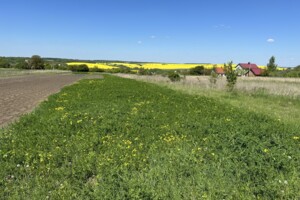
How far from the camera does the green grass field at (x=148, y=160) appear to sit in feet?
12.5

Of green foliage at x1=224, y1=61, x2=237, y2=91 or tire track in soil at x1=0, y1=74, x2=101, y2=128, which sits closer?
tire track in soil at x1=0, y1=74, x2=101, y2=128

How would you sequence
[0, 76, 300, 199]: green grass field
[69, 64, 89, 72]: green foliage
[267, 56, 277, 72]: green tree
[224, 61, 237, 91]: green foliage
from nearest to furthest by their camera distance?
[0, 76, 300, 199]: green grass field, [224, 61, 237, 91]: green foliage, [267, 56, 277, 72]: green tree, [69, 64, 89, 72]: green foliage

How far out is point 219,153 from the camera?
17.0 ft

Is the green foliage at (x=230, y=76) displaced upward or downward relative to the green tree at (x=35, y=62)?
downward

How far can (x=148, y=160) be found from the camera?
16.2 ft

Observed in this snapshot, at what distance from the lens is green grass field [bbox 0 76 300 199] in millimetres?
3807

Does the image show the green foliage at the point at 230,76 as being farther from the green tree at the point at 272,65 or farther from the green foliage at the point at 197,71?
the green tree at the point at 272,65

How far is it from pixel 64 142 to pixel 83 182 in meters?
2.01

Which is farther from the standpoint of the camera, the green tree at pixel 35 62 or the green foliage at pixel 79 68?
the green tree at pixel 35 62

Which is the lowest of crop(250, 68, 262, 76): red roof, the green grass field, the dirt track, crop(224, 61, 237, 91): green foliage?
the dirt track

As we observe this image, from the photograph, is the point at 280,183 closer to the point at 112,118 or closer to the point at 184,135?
the point at 184,135

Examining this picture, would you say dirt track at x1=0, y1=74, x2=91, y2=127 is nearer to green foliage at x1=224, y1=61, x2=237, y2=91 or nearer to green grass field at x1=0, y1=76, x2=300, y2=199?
green grass field at x1=0, y1=76, x2=300, y2=199

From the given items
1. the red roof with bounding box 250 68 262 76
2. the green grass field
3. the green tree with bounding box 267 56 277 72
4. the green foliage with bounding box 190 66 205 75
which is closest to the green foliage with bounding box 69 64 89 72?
the green foliage with bounding box 190 66 205 75

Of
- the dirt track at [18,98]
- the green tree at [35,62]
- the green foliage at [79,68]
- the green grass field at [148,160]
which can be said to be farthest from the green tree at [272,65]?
the green tree at [35,62]
